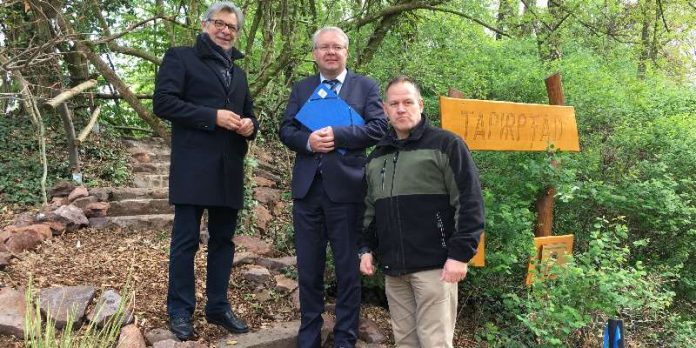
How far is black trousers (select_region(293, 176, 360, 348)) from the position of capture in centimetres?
297

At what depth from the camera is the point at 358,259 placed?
301 centimetres

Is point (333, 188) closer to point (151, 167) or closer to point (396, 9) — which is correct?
point (396, 9)

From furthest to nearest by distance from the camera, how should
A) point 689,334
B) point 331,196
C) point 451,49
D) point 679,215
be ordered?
1. point 451,49
2. point 679,215
3. point 689,334
4. point 331,196

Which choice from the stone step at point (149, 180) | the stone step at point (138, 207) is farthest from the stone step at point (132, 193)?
the stone step at point (149, 180)

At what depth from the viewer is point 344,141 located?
2.91 m

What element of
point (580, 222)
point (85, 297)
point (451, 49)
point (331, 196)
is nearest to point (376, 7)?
point (451, 49)

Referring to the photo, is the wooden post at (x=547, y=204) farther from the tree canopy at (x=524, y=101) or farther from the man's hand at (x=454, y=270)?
the man's hand at (x=454, y=270)

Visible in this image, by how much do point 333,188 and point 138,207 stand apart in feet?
11.5

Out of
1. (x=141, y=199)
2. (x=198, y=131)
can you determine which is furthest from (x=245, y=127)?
(x=141, y=199)

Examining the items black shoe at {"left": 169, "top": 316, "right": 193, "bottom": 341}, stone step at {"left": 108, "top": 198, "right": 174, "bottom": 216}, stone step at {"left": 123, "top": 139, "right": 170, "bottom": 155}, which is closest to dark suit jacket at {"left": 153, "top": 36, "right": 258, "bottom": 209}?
black shoe at {"left": 169, "top": 316, "right": 193, "bottom": 341}

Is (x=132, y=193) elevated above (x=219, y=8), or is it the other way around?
(x=219, y=8)

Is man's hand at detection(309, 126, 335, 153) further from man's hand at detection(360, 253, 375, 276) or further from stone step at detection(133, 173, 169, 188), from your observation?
stone step at detection(133, 173, 169, 188)

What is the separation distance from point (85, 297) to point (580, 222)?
12.6 feet

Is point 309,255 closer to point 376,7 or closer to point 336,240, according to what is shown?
point 336,240
